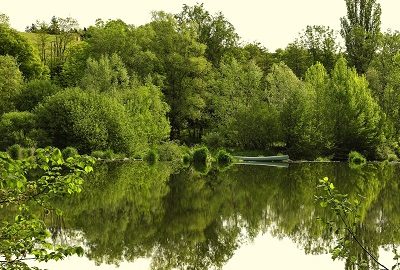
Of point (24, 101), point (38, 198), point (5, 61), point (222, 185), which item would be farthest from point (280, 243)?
point (5, 61)

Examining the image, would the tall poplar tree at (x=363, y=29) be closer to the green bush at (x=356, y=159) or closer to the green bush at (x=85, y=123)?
the green bush at (x=356, y=159)

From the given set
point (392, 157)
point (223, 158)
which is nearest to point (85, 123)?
point (223, 158)

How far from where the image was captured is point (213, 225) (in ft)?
59.6

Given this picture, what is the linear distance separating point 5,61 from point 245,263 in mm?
56195

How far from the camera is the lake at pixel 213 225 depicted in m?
13.3

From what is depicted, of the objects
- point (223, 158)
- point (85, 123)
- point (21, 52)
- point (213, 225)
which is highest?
point (21, 52)

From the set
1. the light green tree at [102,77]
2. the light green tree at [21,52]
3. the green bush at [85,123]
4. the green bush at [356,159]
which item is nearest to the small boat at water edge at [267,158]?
the green bush at [356,159]

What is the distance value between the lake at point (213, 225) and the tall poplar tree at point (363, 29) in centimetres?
4663

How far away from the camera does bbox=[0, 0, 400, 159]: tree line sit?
165 ft

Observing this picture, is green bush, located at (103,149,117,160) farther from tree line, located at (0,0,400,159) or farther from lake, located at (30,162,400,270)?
lake, located at (30,162,400,270)

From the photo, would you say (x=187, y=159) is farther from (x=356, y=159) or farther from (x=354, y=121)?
(x=354, y=121)

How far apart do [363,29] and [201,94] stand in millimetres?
23108

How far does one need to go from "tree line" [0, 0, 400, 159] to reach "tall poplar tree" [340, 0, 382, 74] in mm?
130

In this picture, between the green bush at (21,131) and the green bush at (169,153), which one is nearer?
the green bush at (21,131)
